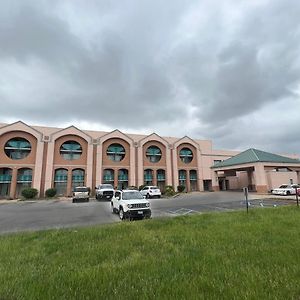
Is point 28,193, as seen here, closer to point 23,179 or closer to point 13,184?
point 13,184

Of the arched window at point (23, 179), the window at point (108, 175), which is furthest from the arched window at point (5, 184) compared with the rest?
the window at point (108, 175)

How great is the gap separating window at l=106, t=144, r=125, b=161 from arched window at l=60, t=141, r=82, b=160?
19.0ft

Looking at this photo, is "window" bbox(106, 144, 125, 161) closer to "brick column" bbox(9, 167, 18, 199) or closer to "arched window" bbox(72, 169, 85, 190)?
"arched window" bbox(72, 169, 85, 190)

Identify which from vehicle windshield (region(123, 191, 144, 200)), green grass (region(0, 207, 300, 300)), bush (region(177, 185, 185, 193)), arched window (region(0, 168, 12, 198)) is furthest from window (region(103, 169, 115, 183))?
green grass (region(0, 207, 300, 300))

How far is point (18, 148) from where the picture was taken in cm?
4122

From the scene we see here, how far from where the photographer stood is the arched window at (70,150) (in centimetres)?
4366

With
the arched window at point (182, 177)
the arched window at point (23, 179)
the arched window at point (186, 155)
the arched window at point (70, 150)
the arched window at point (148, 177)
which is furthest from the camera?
the arched window at point (186, 155)

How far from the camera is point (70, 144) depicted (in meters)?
44.5

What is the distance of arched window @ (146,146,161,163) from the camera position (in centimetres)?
5004

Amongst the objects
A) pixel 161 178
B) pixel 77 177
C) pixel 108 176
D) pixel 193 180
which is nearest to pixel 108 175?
pixel 108 176

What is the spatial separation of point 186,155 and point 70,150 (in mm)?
25734

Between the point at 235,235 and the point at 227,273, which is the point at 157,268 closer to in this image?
the point at 227,273

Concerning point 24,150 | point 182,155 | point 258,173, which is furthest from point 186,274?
point 182,155

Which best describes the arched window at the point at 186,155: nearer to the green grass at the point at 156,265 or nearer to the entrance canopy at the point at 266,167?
the entrance canopy at the point at 266,167
